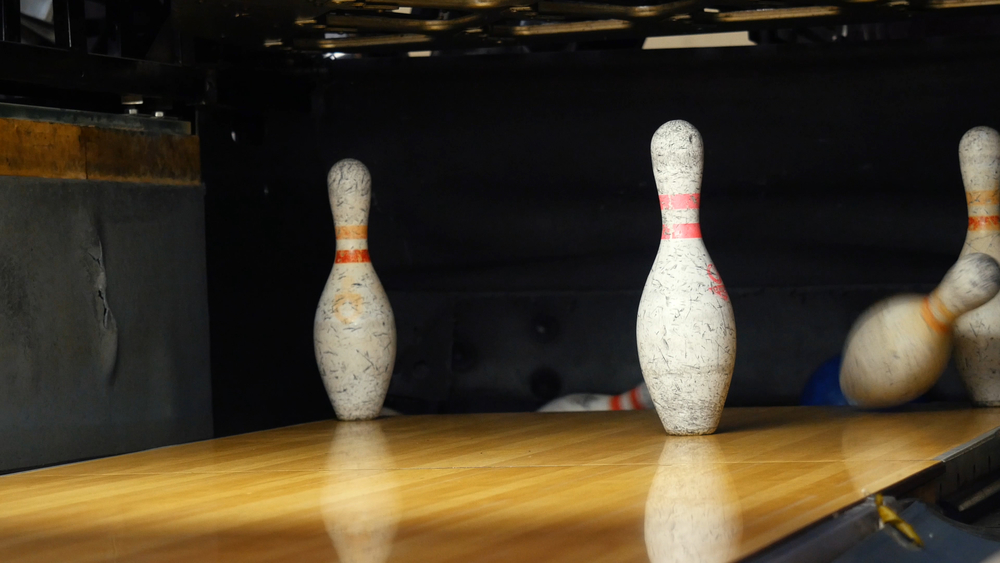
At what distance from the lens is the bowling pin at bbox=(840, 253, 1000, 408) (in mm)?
2398

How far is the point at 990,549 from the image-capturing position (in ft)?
4.96

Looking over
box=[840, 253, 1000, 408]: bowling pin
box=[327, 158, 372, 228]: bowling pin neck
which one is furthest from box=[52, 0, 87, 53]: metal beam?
box=[840, 253, 1000, 408]: bowling pin

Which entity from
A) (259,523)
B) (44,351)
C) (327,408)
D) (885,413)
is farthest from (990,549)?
(327,408)

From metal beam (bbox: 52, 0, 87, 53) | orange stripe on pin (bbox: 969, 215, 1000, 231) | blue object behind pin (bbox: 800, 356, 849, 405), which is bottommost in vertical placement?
blue object behind pin (bbox: 800, 356, 849, 405)

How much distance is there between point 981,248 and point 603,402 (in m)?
1.12

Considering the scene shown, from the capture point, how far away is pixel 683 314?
2.32m

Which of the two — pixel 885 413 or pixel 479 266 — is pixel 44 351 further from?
pixel 885 413

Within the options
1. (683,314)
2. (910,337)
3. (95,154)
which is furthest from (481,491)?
(95,154)

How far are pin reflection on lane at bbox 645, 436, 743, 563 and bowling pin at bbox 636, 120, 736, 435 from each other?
0.23 meters

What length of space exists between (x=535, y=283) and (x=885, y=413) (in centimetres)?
111

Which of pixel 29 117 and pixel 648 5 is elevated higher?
pixel 648 5

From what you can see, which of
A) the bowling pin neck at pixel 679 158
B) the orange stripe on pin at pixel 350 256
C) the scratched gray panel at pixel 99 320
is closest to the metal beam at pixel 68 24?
the scratched gray panel at pixel 99 320

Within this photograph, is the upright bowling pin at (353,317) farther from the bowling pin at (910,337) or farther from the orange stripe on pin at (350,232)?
the bowling pin at (910,337)

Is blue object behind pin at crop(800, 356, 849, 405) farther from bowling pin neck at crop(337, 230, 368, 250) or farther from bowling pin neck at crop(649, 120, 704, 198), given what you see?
bowling pin neck at crop(337, 230, 368, 250)
